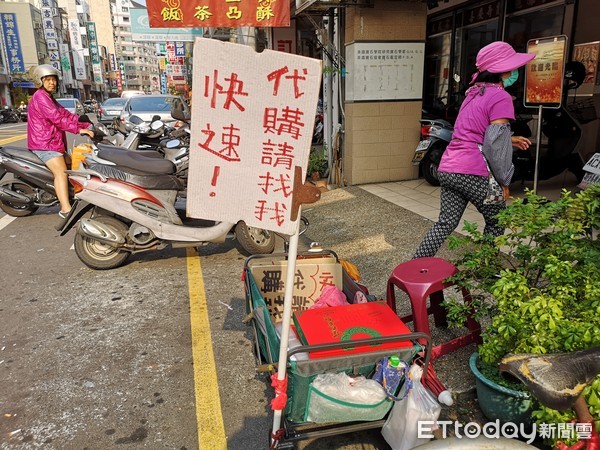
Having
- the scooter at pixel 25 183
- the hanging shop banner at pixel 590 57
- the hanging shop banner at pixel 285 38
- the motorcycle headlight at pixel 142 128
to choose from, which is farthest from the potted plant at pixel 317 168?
the hanging shop banner at pixel 590 57

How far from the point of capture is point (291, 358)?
2049 millimetres

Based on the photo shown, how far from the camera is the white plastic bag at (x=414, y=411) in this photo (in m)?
2.04

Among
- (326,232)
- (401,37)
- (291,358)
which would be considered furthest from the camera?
(401,37)

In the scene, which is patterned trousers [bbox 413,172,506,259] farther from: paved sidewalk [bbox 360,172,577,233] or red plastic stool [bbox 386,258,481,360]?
paved sidewalk [bbox 360,172,577,233]

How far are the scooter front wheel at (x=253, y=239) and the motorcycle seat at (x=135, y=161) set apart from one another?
0.97m

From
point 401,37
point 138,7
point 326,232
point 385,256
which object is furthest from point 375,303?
point 138,7

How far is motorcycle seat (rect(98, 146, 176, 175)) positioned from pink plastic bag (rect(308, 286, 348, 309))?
256cm

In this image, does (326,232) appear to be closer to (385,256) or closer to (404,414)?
(385,256)

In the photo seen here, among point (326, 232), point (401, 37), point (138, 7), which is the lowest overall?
Result: point (326, 232)

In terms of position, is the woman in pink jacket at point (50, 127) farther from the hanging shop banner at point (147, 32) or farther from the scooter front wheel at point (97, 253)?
the hanging shop banner at point (147, 32)

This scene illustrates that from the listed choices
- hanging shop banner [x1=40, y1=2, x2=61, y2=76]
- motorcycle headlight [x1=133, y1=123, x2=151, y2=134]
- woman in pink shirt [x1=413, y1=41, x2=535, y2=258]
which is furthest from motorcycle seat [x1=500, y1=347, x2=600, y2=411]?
hanging shop banner [x1=40, y1=2, x2=61, y2=76]

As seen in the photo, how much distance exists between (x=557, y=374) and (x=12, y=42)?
54.0 meters

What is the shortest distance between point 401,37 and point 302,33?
4.73 meters

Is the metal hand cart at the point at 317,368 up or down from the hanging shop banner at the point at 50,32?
down
